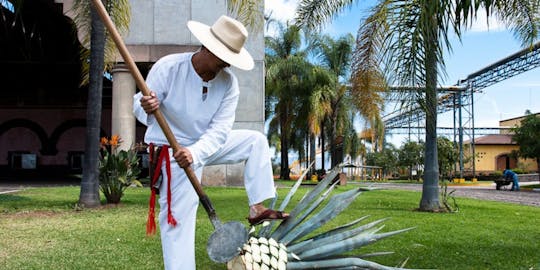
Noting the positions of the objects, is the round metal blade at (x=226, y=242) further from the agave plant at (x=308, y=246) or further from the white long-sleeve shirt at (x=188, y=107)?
the white long-sleeve shirt at (x=188, y=107)

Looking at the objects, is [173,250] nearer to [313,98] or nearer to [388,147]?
[313,98]

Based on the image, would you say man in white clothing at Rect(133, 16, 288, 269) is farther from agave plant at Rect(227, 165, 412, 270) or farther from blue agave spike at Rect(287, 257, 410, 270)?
blue agave spike at Rect(287, 257, 410, 270)

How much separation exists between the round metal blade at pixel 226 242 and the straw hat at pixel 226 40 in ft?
3.08

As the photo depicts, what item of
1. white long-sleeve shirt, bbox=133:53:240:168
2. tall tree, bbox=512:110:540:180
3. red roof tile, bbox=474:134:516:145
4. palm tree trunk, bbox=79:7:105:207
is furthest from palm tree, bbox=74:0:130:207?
red roof tile, bbox=474:134:516:145

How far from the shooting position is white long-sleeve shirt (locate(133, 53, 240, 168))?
126 inches

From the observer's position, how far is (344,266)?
3.09 metres

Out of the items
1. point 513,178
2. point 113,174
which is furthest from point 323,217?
point 513,178

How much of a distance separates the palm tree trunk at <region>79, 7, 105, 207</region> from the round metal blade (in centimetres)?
823

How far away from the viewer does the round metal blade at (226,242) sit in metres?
2.96

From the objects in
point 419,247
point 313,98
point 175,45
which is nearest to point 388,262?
point 419,247

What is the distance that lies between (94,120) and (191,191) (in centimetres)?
802

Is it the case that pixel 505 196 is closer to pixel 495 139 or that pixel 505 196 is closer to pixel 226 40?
pixel 226 40

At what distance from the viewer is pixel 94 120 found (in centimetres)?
1066

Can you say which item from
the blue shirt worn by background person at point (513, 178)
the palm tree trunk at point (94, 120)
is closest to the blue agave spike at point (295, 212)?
the palm tree trunk at point (94, 120)
